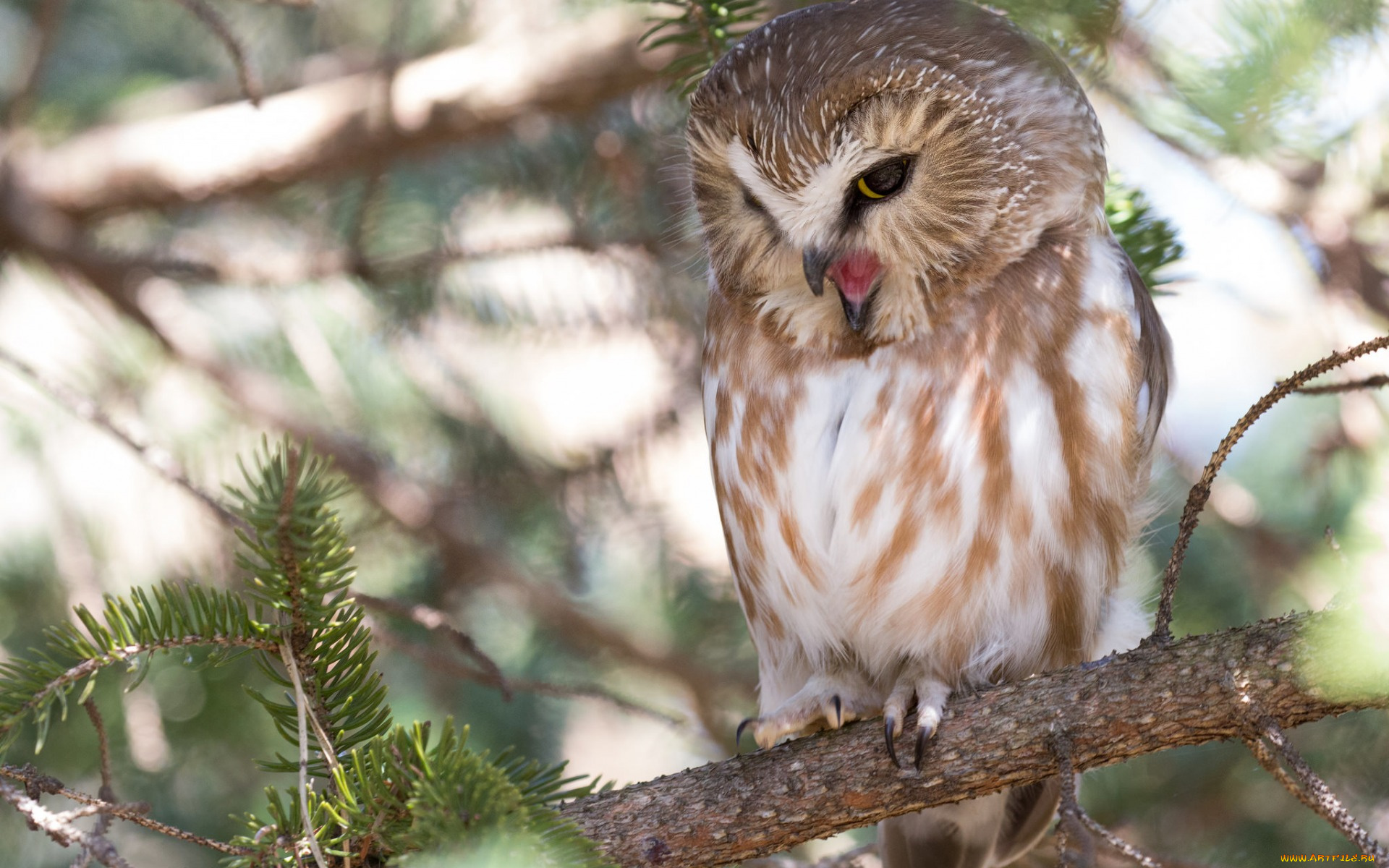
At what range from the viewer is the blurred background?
7.70ft

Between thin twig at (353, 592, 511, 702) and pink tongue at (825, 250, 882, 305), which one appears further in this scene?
pink tongue at (825, 250, 882, 305)

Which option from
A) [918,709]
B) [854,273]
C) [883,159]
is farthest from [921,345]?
[918,709]

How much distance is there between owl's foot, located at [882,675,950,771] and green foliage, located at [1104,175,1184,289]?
0.88 m

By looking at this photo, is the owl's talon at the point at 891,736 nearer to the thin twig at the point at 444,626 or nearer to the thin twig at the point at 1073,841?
the thin twig at the point at 1073,841

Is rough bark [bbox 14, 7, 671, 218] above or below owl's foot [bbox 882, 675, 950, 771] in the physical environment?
above

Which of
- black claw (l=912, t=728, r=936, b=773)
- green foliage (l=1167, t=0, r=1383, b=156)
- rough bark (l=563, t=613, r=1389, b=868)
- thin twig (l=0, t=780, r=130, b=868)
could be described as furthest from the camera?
black claw (l=912, t=728, r=936, b=773)

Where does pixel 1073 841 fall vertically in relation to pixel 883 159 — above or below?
below

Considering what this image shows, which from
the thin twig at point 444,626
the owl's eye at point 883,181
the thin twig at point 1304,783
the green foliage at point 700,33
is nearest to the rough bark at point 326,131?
the green foliage at point 700,33

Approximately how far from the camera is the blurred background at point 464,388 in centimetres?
235

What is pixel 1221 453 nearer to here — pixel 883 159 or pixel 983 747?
pixel 983 747

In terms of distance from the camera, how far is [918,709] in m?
1.61

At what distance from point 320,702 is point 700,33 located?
3.99ft

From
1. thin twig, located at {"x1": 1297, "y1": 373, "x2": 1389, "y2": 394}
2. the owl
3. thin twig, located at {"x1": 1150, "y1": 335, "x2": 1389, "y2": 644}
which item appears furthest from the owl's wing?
thin twig, located at {"x1": 1150, "y1": 335, "x2": 1389, "y2": 644}

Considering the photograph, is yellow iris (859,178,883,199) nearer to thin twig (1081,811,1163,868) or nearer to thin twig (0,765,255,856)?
thin twig (1081,811,1163,868)
